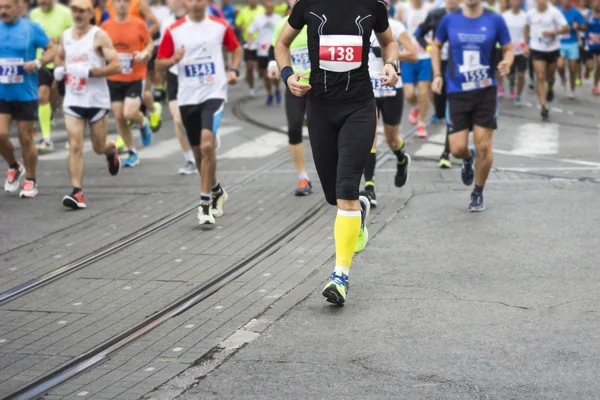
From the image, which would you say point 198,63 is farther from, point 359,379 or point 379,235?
point 359,379

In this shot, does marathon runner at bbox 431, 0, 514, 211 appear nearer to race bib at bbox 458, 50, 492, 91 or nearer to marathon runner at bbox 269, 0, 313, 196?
race bib at bbox 458, 50, 492, 91

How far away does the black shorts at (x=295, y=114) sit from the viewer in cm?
1111

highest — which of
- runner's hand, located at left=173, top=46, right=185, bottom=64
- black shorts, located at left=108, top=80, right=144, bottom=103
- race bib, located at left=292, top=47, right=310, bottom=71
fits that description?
runner's hand, located at left=173, top=46, right=185, bottom=64

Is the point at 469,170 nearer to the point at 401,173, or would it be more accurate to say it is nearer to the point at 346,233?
the point at 401,173

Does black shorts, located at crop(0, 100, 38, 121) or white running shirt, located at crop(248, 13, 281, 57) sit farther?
white running shirt, located at crop(248, 13, 281, 57)

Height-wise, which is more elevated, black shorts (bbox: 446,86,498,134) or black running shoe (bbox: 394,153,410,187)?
black shorts (bbox: 446,86,498,134)

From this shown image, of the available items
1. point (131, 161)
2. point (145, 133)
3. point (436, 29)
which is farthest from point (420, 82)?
point (131, 161)

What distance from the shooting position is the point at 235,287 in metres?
7.50

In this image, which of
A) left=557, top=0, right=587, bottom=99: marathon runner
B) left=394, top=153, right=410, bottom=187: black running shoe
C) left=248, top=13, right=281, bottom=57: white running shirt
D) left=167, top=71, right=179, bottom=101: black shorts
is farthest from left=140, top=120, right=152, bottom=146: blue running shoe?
left=557, top=0, right=587, bottom=99: marathon runner

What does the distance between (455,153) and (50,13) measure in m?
8.28

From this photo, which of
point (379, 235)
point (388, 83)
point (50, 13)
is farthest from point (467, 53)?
→ point (50, 13)

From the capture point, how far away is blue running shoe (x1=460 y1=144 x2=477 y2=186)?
10738 millimetres

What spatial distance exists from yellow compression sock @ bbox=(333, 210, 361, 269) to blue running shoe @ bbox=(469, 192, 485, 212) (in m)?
3.21

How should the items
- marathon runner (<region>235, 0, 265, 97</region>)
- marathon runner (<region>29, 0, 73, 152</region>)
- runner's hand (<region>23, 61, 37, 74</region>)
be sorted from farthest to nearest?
marathon runner (<region>235, 0, 265, 97</region>) < marathon runner (<region>29, 0, 73, 152</region>) < runner's hand (<region>23, 61, 37, 74</region>)
